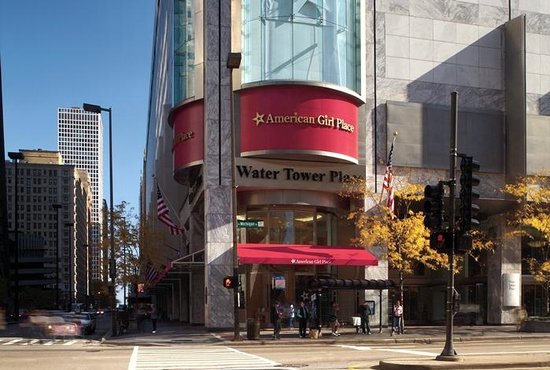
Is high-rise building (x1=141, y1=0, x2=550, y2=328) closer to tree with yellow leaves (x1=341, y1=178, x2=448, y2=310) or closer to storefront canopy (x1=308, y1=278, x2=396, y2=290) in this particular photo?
storefront canopy (x1=308, y1=278, x2=396, y2=290)

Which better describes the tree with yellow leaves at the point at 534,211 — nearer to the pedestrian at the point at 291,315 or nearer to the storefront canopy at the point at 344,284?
the storefront canopy at the point at 344,284

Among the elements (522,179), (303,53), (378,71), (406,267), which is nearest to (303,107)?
(303,53)

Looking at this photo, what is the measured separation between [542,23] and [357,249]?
62.8ft

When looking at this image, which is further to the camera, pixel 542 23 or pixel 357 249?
pixel 542 23

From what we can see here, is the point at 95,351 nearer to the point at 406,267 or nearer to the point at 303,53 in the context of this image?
the point at 406,267

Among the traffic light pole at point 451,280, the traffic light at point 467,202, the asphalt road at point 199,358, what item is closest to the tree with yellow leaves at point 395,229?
the asphalt road at point 199,358

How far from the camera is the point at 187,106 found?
3566 centimetres

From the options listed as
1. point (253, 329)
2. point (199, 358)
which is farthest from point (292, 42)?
point (199, 358)

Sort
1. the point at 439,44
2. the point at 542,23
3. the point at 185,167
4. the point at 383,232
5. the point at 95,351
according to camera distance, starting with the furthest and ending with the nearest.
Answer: the point at 542,23, the point at 439,44, the point at 185,167, the point at 383,232, the point at 95,351

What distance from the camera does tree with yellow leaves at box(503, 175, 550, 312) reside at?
117 feet

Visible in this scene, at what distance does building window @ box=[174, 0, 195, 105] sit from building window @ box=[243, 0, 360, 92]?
368 cm

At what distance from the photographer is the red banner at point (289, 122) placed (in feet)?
109

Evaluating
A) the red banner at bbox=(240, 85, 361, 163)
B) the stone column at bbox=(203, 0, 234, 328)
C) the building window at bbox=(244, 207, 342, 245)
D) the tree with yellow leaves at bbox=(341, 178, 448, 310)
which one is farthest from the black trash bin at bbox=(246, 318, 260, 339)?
the red banner at bbox=(240, 85, 361, 163)

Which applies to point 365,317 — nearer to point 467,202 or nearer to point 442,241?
point 442,241
